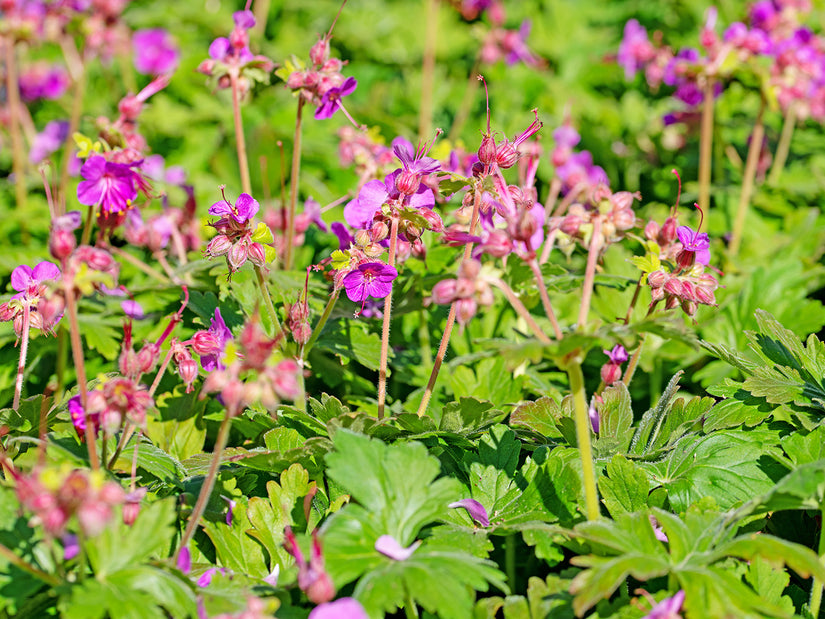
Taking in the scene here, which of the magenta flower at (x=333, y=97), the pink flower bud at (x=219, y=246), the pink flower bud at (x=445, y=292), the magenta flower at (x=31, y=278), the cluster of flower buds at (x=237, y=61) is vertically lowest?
the magenta flower at (x=31, y=278)

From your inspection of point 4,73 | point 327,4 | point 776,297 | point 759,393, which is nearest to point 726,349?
point 759,393

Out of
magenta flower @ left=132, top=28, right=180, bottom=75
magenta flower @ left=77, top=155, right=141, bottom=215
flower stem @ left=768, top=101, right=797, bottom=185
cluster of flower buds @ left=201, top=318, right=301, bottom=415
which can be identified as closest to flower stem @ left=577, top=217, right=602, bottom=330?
cluster of flower buds @ left=201, top=318, right=301, bottom=415

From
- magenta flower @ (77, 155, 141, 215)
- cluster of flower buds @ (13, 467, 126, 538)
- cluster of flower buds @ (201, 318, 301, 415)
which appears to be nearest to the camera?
cluster of flower buds @ (13, 467, 126, 538)

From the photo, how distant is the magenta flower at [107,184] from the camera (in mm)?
2195

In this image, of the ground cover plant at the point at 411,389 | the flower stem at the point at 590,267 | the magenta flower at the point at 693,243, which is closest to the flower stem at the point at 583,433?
the ground cover plant at the point at 411,389

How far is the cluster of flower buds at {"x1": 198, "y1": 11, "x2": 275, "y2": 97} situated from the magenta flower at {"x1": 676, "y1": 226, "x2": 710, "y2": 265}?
144 cm

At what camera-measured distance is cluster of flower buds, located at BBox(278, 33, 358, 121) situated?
2.40 meters

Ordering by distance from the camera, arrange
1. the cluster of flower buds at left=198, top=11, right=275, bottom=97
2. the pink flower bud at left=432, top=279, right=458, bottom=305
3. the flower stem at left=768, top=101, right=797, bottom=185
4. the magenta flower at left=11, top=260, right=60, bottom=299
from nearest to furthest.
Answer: the pink flower bud at left=432, top=279, right=458, bottom=305
the magenta flower at left=11, top=260, right=60, bottom=299
the cluster of flower buds at left=198, top=11, right=275, bottom=97
the flower stem at left=768, top=101, right=797, bottom=185

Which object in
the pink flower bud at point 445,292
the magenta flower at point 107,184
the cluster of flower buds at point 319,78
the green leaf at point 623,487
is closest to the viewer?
the pink flower bud at point 445,292

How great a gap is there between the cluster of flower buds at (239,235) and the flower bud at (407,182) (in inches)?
13.3

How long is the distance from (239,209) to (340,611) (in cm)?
100

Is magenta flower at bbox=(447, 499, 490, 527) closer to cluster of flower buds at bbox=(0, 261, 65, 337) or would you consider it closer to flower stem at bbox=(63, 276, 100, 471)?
flower stem at bbox=(63, 276, 100, 471)

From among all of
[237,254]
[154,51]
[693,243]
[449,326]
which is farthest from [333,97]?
[154,51]

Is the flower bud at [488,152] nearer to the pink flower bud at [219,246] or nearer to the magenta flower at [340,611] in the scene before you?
the pink flower bud at [219,246]
